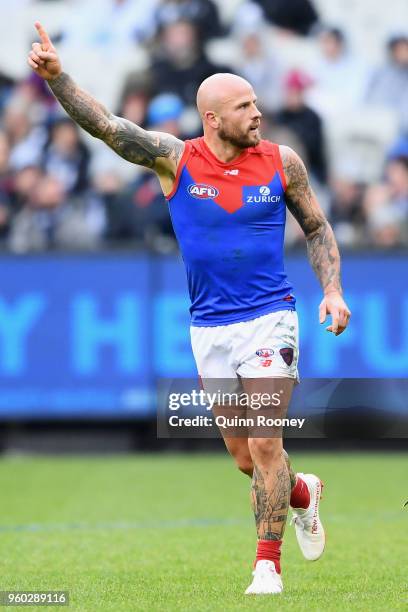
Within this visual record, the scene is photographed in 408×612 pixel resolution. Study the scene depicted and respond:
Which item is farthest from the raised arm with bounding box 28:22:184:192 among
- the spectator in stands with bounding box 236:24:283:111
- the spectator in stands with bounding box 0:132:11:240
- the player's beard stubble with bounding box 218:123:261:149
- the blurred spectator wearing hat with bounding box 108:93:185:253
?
the spectator in stands with bounding box 236:24:283:111

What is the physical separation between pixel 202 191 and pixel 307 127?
9.64m

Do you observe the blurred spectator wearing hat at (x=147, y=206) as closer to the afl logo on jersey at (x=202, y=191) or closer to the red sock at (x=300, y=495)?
the red sock at (x=300, y=495)

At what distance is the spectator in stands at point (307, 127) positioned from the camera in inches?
620

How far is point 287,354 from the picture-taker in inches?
250

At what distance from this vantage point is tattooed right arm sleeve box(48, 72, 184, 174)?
6281 mm

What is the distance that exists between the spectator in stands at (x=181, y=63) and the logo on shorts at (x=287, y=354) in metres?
10.0

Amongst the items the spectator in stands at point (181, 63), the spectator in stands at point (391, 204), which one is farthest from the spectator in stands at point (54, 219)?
the spectator in stands at point (391, 204)

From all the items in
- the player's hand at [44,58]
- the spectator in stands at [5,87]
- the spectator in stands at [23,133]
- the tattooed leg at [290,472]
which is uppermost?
the spectator in stands at [5,87]

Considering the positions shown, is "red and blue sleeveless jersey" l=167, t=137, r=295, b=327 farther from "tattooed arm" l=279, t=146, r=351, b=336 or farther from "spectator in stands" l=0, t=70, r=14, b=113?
"spectator in stands" l=0, t=70, r=14, b=113

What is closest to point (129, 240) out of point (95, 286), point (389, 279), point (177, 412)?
point (95, 286)

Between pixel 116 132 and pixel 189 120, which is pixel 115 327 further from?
pixel 116 132

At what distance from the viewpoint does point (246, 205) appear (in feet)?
20.9

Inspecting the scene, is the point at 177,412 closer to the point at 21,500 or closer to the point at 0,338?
the point at 21,500

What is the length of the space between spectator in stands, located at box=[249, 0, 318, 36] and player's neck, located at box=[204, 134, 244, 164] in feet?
35.1
